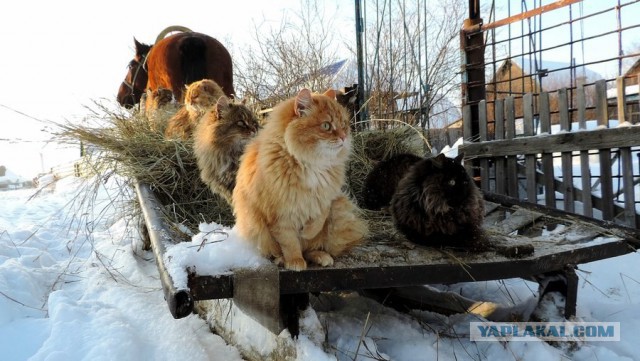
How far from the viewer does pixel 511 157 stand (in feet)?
14.0

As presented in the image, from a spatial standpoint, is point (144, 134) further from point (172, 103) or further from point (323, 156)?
point (323, 156)

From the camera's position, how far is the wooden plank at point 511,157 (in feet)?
13.8

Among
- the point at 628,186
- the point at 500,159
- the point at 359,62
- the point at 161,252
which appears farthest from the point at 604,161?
the point at 161,252

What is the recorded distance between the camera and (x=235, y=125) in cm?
266

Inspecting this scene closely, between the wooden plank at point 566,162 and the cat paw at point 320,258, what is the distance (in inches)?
127

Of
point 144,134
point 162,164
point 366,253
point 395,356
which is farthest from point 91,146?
point 395,356

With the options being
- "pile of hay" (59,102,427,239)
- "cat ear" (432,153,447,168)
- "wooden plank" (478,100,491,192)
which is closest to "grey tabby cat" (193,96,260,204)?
"pile of hay" (59,102,427,239)

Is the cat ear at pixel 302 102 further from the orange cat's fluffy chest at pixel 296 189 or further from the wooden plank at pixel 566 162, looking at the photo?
the wooden plank at pixel 566 162

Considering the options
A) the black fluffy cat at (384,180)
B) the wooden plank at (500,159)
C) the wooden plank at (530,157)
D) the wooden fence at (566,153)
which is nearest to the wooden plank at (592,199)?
the wooden fence at (566,153)

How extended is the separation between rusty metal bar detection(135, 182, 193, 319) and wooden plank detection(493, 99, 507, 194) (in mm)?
3572

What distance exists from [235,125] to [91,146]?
130 centimetres

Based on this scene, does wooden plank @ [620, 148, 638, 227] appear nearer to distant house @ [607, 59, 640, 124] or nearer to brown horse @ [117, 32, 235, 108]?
distant house @ [607, 59, 640, 124]

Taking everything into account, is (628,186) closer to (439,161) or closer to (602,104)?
(602,104)

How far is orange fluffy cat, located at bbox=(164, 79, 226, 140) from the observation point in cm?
327
